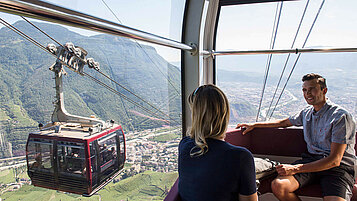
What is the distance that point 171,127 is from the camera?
356cm

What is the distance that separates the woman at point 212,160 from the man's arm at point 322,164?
0.88m

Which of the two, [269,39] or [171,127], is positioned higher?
[269,39]

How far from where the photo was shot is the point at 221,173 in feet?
3.62

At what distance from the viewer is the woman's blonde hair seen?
3.98ft

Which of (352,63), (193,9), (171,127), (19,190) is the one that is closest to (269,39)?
(352,63)

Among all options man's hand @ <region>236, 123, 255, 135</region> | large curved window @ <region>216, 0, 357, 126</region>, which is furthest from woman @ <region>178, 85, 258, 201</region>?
large curved window @ <region>216, 0, 357, 126</region>

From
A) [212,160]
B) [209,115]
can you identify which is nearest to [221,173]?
[212,160]

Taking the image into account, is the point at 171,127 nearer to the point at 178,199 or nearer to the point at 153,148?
the point at 153,148

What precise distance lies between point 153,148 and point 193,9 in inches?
86.4

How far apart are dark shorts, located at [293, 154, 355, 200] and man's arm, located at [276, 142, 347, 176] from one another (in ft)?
0.24

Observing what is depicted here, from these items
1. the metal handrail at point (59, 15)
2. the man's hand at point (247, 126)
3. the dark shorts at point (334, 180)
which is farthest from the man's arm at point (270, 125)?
the metal handrail at point (59, 15)

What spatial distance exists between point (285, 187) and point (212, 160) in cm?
105

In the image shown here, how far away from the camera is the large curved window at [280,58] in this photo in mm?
3182

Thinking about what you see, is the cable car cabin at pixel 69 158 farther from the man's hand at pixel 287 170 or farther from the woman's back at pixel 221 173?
the man's hand at pixel 287 170
